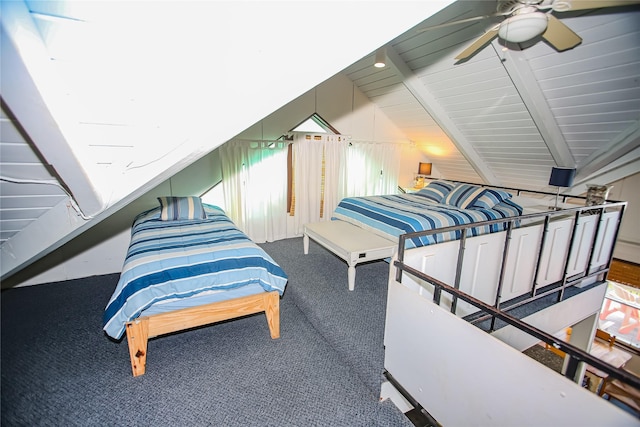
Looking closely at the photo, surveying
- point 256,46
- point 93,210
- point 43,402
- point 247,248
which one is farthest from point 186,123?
point 43,402

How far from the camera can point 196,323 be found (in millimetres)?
1919

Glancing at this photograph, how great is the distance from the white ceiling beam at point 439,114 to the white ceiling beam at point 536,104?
3.27 ft

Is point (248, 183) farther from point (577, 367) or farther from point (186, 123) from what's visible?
point (577, 367)

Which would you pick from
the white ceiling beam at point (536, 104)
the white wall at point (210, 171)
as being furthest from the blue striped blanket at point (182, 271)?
the white ceiling beam at point (536, 104)

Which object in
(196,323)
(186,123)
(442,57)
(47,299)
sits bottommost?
(47,299)

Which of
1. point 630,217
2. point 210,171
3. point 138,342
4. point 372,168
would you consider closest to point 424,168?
point 372,168

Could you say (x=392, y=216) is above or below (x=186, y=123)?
below

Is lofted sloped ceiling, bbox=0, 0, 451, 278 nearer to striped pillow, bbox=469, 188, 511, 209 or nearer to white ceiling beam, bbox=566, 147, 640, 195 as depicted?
striped pillow, bbox=469, 188, 511, 209

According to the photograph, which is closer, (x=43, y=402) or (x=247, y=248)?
(x=43, y=402)

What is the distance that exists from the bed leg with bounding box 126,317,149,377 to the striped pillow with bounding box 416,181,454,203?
139 inches

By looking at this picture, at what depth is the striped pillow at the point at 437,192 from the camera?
392 centimetres

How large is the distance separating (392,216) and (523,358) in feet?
7.07

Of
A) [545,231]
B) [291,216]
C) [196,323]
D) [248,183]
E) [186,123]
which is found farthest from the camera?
[291,216]

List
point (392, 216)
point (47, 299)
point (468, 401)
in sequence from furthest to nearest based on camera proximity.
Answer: point (392, 216) → point (47, 299) → point (468, 401)
